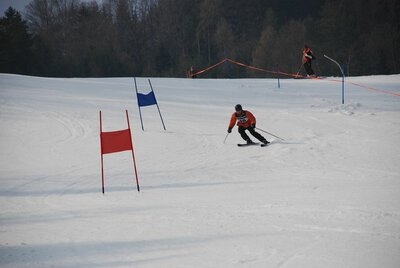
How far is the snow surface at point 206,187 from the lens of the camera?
5.70m

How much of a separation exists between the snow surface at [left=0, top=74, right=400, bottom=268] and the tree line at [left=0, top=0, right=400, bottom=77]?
95.1 feet

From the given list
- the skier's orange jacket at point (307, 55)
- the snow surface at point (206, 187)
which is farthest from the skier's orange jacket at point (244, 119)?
the skier's orange jacket at point (307, 55)

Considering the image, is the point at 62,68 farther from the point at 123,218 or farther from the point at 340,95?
the point at 123,218

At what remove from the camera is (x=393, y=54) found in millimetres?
45750

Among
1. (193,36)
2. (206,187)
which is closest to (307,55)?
(206,187)

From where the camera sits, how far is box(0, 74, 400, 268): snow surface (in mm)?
5703

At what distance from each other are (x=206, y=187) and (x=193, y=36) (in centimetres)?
5624

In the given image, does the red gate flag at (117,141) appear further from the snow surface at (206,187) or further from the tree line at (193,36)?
the tree line at (193,36)

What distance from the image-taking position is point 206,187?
8.98 meters

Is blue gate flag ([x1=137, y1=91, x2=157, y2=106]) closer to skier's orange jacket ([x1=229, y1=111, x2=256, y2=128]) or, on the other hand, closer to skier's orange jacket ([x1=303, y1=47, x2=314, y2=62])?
skier's orange jacket ([x1=229, y1=111, x2=256, y2=128])

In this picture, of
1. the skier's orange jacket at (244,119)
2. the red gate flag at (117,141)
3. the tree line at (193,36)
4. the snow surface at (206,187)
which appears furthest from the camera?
the tree line at (193,36)

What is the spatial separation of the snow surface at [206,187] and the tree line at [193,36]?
29.0m

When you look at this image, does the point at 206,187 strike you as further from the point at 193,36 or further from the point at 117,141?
the point at 193,36

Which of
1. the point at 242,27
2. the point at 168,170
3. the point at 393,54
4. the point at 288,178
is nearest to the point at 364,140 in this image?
the point at 288,178
